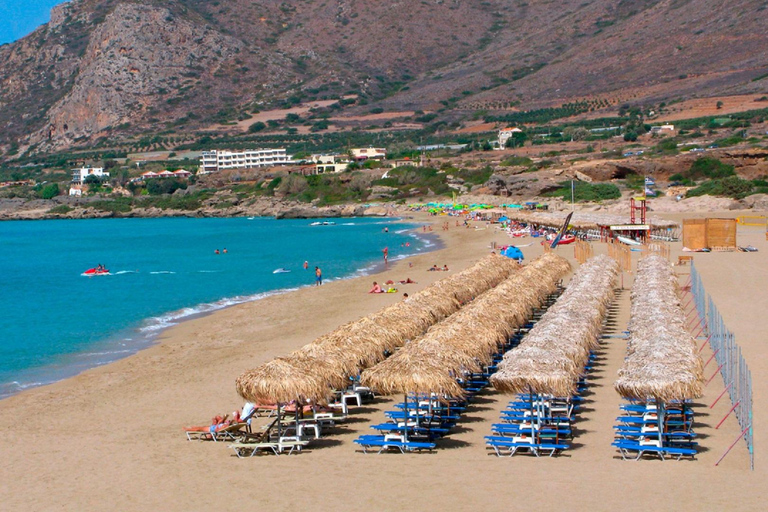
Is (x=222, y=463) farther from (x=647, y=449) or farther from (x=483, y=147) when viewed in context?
(x=483, y=147)

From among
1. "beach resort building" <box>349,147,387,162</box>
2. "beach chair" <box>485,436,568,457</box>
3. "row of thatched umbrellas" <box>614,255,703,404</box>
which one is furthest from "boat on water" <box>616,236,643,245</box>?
"beach resort building" <box>349,147,387,162</box>

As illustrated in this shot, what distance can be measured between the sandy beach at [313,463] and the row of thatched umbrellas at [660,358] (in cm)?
88

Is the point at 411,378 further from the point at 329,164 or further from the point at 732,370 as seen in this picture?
the point at 329,164

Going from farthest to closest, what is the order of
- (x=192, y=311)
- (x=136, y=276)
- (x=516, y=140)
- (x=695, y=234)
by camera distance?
1. (x=516, y=140)
2. (x=136, y=276)
3. (x=695, y=234)
4. (x=192, y=311)

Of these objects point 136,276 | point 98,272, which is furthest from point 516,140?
point 136,276

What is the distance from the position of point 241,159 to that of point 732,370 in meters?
113

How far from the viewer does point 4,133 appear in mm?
173125

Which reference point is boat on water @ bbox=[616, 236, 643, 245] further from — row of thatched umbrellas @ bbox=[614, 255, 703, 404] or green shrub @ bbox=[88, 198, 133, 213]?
green shrub @ bbox=[88, 198, 133, 213]

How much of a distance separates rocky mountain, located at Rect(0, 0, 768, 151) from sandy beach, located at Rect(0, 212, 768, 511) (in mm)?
114704

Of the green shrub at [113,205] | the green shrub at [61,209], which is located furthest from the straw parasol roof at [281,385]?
the green shrub at [61,209]

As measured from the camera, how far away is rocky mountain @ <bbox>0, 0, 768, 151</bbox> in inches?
5305

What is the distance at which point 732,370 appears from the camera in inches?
533

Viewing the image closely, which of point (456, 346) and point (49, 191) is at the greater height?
point (49, 191)

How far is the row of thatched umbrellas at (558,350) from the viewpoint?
37.7 ft
